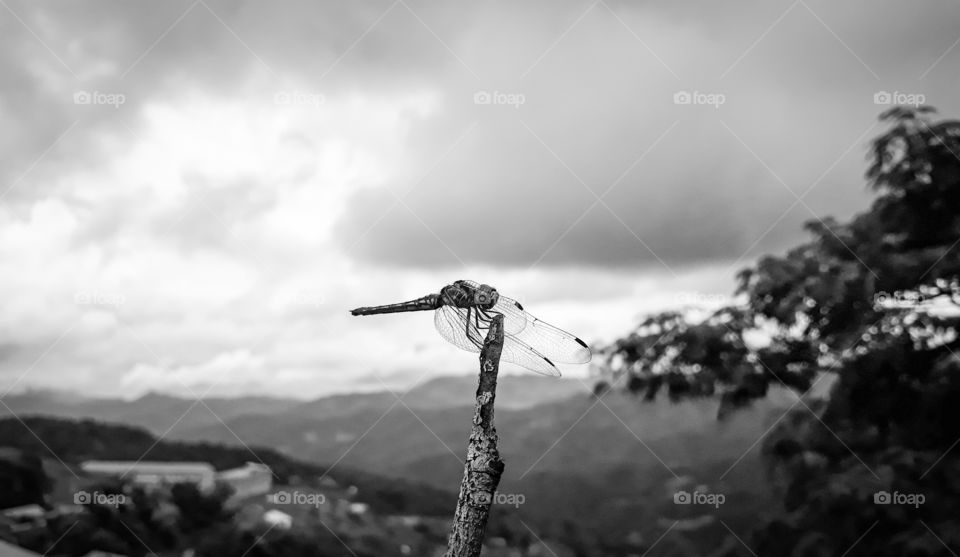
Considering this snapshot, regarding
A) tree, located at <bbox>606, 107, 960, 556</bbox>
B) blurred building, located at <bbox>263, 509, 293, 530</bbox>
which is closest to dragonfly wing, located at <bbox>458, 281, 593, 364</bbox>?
tree, located at <bbox>606, 107, 960, 556</bbox>

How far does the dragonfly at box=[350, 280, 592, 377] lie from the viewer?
1.38 m

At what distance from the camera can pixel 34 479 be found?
4.87m

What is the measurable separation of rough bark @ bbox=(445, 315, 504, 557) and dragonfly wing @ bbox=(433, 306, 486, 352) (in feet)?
0.85

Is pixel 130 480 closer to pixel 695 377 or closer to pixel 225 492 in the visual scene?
pixel 225 492

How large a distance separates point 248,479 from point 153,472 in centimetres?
60

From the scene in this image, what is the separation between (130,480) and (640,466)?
337 cm

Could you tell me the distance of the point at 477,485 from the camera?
1136 millimetres

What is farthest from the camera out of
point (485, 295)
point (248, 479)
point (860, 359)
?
point (248, 479)

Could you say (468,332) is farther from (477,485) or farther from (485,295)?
(477,485)

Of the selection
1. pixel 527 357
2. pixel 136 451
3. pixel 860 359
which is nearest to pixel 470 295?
pixel 527 357

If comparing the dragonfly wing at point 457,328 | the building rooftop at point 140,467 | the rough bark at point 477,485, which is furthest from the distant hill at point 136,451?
the rough bark at point 477,485

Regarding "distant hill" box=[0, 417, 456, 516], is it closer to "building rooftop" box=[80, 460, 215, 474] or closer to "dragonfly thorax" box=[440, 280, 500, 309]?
"building rooftop" box=[80, 460, 215, 474]

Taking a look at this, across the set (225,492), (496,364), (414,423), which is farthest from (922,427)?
(225,492)

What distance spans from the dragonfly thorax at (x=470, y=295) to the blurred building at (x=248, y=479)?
12.6 feet
